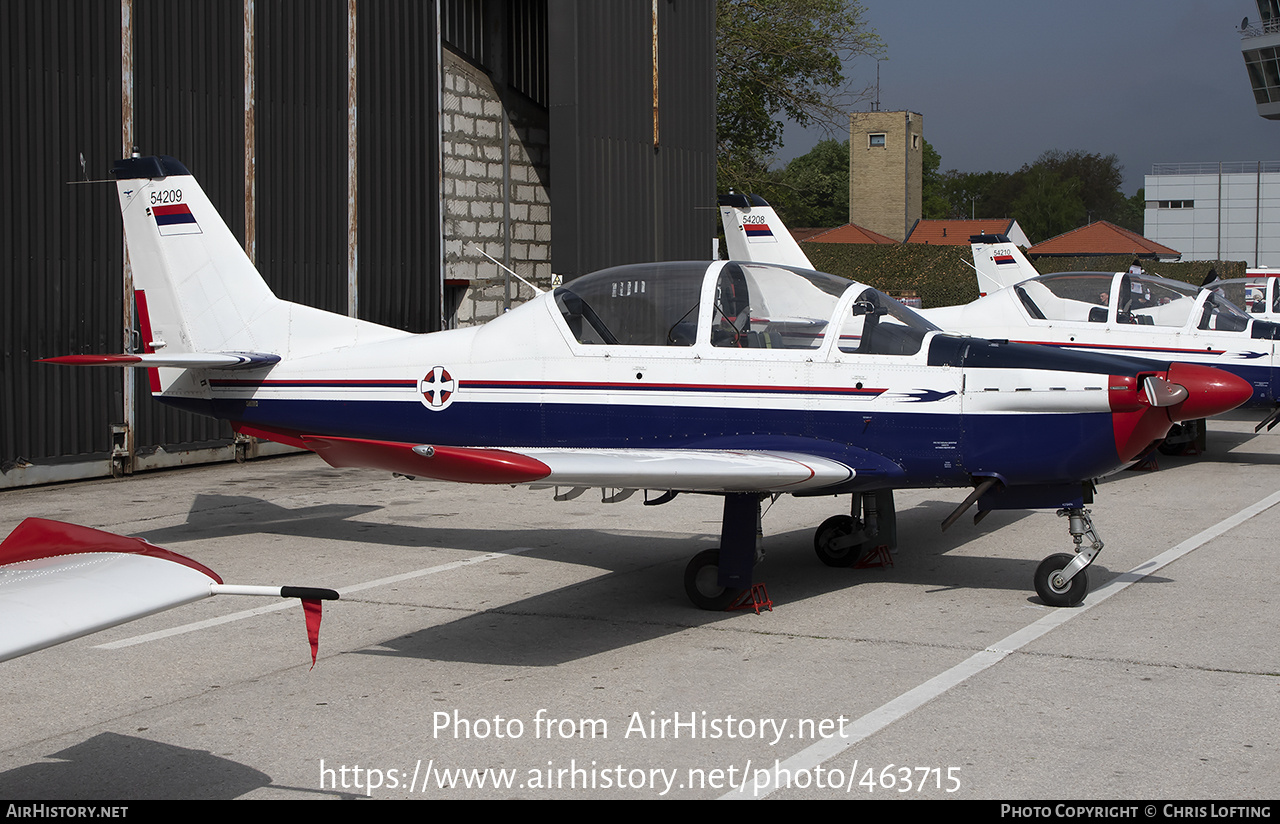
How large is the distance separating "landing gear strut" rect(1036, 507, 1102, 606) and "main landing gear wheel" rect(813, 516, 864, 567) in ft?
4.72

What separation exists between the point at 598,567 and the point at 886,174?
10100cm

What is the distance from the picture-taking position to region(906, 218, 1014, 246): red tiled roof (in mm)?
89631

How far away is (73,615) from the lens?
2.98 metres

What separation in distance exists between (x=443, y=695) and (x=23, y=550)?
7.36ft

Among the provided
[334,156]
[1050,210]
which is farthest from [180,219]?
[1050,210]

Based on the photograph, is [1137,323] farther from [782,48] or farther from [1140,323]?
[782,48]

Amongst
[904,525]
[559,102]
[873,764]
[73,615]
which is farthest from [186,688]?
[559,102]

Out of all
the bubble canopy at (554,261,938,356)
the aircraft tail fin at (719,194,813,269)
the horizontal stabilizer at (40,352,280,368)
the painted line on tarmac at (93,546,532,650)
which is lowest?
the painted line on tarmac at (93,546,532,650)

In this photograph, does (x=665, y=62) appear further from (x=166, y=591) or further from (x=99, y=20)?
(x=166, y=591)

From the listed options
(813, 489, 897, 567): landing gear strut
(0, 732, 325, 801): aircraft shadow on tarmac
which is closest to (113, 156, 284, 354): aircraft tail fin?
(813, 489, 897, 567): landing gear strut

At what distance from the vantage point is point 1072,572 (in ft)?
21.9

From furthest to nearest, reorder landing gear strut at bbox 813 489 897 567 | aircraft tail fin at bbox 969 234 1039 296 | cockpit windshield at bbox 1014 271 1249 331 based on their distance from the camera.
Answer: aircraft tail fin at bbox 969 234 1039 296 < cockpit windshield at bbox 1014 271 1249 331 < landing gear strut at bbox 813 489 897 567

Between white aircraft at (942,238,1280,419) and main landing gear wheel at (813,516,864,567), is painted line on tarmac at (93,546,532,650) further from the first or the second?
white aircraft at (942,238,1280,419)

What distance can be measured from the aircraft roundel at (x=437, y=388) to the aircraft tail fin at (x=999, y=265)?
43.8ft
